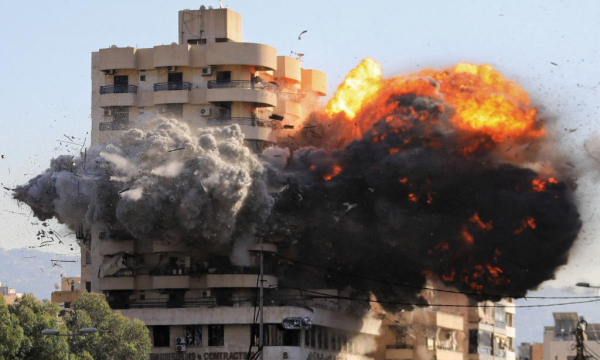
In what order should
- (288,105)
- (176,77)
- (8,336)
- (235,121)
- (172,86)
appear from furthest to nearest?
(288,105) → (176,77) → (172,86) → (235,121) → (8,336)

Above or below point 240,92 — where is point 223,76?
above

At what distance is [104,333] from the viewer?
12638 cm

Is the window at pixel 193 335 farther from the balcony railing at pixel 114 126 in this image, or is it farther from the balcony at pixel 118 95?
the balcony at pixel 118 95

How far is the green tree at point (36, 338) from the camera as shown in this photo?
111 m

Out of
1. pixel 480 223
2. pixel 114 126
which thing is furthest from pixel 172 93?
pixel 480 223

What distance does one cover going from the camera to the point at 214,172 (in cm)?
13550

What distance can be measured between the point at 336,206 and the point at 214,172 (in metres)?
12.9

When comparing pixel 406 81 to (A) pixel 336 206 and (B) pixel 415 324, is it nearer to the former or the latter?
(A) pixel 336 206

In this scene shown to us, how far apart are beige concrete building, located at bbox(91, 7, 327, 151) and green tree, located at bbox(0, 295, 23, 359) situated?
3892cm

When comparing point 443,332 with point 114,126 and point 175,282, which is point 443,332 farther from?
point 114,126

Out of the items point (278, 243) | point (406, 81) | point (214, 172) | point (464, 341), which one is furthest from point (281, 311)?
point (464, 341)

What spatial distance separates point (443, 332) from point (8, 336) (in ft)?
238

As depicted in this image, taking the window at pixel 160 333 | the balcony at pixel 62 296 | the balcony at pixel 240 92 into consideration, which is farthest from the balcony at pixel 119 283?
the balcony at pixel 240 92

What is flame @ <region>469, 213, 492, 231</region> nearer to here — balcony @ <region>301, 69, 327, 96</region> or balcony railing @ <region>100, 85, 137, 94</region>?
balcony @ <region>301, 69, 327, 96</region>
